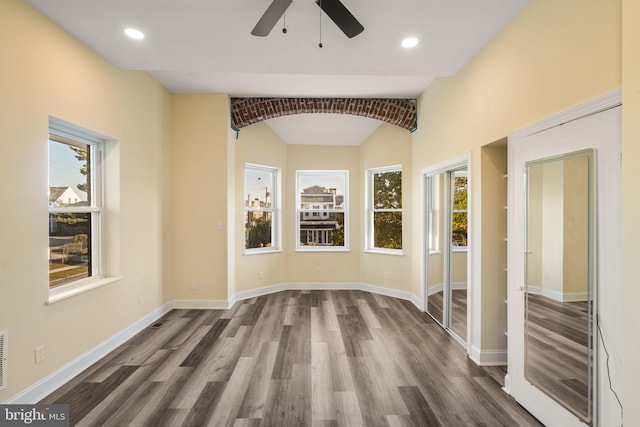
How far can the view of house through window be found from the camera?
8.63 ft

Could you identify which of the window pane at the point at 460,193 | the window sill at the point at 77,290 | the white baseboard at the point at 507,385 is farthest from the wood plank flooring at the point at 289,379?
the window pane at the point at 460,193

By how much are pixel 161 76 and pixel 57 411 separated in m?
3.53

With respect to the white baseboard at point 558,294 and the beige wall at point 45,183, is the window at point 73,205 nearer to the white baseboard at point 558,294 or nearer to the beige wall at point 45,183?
the beige wall at point 45,183

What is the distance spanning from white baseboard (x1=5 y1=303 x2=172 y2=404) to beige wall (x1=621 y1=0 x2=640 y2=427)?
3.60m

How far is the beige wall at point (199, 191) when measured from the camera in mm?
4461

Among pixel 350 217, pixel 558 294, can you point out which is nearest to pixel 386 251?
pixel 350 217

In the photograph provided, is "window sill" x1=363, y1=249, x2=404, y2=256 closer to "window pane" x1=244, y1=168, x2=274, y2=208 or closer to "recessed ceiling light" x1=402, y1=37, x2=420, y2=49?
"window pane" x1=244, y1=168, x2=274, y2=208

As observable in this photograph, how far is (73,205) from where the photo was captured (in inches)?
113

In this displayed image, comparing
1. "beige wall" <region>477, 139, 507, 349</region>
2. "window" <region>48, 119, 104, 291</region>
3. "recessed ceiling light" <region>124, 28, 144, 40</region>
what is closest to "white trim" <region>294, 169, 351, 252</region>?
"beige wall" <region>477, 139, 507, 349</region>

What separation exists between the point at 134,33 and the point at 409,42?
2267 millimetres

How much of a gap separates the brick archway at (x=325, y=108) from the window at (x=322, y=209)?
1.48 m

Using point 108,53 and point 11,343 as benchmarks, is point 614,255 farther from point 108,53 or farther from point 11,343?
point 108,53

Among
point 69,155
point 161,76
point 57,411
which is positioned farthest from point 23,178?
point 161,76

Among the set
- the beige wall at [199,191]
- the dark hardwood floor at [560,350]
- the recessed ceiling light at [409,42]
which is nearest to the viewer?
the dark hardwood floor at [560,350]
